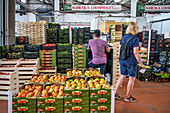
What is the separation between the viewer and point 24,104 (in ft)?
7.89

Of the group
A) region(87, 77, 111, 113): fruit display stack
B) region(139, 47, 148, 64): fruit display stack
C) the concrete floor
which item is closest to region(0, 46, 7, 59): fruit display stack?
the concrete floor

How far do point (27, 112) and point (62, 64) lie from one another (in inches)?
140

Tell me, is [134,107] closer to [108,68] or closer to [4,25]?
[108,68]

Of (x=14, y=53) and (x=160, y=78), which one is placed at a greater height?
(x=14, y=53)

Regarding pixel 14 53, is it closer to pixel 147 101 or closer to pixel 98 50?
pixel 98 50

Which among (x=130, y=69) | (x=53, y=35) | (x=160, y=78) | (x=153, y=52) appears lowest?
(x=160, y=78)

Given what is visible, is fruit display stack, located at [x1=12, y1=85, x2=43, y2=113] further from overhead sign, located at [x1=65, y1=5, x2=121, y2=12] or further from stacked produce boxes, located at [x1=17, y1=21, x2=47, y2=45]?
overhead sign, located at [x1=65, y1=5, x2=121, y2=12]

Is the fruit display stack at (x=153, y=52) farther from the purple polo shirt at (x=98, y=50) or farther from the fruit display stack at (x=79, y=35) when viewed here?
the purple polo shirt at (x=98, y=50)

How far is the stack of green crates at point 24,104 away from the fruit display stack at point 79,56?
3708 millimetres

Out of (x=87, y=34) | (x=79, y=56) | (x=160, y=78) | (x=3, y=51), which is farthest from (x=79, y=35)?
(x=160, y=78)

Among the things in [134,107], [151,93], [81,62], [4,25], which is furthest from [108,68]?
[4,25]

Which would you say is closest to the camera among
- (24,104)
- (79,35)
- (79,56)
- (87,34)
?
(24,104)

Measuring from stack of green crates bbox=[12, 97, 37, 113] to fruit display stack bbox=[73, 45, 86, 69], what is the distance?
3.71 metres

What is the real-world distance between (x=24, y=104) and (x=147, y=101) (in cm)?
321
